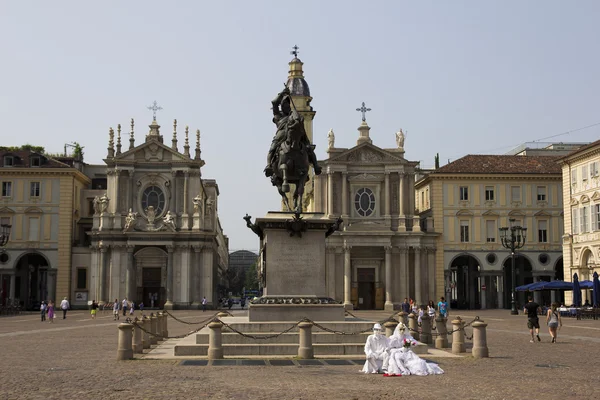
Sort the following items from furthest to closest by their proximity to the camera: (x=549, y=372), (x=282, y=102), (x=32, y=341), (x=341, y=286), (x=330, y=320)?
1. (x=341, y=286)
2. (x=32, y=341)
3. (x=282, y=102)
4. (x=330, y=320)
5. (x=549, y=372)

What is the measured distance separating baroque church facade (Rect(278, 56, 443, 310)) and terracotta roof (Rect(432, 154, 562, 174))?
4.33m

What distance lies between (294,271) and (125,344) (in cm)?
507

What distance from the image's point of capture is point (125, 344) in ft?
71.8

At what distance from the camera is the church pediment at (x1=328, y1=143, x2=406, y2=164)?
3140 inches

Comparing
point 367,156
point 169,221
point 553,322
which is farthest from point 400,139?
point 553,322

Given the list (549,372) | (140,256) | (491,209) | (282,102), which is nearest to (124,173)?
(140,256)

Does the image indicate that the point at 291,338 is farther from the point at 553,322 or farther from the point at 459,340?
the point at 553,322

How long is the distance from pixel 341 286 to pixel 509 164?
20.8 m

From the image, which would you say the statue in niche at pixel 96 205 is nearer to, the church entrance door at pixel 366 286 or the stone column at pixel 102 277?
the stone column at pixel 102 277

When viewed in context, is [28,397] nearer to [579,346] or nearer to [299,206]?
[299,206]

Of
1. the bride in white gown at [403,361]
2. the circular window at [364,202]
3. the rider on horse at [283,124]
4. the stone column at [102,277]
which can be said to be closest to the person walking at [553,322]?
the rider on horse at [283,124]

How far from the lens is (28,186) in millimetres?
79125

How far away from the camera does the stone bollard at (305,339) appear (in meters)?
20.7

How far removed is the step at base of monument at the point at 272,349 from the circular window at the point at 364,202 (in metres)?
57.9
